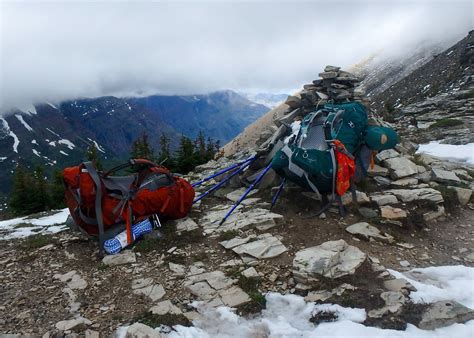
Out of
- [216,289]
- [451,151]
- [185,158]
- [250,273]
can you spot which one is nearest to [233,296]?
[216,289]

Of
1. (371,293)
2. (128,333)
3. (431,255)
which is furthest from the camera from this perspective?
(431,255)

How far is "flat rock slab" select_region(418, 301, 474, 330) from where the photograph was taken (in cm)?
518

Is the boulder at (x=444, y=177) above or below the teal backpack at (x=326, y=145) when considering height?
below

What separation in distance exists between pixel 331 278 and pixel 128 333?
341 centimetres

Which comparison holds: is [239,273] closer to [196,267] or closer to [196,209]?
[196,267]

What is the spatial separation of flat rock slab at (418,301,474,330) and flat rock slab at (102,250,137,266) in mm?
5383

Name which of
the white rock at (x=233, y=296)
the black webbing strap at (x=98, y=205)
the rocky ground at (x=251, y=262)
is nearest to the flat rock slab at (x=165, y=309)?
the rocky ground at (x=251, y=262)

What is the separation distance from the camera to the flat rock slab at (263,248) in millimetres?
7273

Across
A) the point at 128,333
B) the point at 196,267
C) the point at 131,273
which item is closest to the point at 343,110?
the point at 196,267

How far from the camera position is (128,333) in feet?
17.0

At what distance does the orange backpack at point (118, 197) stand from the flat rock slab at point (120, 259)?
32cm

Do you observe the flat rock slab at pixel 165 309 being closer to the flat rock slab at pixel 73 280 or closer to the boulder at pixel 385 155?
the flat rock slab at pixel 73 280

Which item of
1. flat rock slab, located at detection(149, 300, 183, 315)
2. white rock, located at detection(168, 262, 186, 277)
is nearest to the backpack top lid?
white rock, located at detection(168, 262, 186, 277)

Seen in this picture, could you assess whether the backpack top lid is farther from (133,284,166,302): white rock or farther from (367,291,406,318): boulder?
(133,284,166,302): white rock
